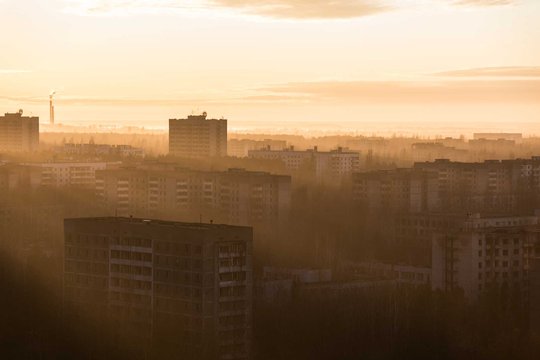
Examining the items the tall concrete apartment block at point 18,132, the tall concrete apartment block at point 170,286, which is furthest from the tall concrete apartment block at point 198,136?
the tall concrete apartment block at point 170,286

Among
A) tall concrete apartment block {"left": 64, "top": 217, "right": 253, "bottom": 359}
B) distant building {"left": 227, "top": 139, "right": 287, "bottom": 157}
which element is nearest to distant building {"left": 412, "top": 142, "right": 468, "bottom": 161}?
distant building {"left": 227, "top": 139, "right": 287, "bottom": 157}

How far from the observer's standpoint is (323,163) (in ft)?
149

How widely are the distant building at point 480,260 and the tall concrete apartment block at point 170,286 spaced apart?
204 inches

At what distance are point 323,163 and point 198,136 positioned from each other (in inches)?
175

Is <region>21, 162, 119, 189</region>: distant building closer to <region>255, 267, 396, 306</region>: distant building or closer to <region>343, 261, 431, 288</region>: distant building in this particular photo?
<region>343, 261, 431, 288</region>: distant building

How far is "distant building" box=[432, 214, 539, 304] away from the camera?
2039cm

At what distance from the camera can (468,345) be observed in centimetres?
1667

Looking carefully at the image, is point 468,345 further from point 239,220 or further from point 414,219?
point 239,220

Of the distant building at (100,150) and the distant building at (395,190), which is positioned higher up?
the distant building at (100,150)

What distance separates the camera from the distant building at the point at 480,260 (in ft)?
66.9

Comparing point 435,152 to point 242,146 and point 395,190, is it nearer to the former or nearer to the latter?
point 242,146

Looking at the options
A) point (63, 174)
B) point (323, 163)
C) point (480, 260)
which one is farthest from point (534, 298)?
point (323, 163)

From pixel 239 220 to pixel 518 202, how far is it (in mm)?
9288

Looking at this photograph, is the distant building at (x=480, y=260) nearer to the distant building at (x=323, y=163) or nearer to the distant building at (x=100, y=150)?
the distant building at (x=323, y=163)
